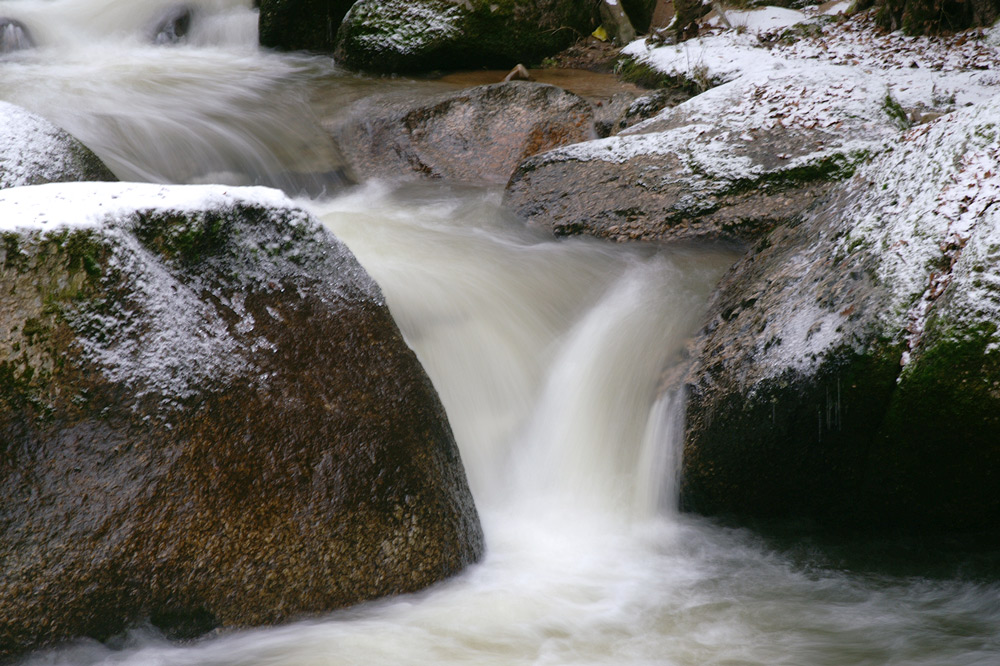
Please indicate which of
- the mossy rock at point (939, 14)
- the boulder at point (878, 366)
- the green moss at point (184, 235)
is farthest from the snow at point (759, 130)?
the mossy rock at point (939, 14)

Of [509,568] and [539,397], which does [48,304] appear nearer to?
[509,568]

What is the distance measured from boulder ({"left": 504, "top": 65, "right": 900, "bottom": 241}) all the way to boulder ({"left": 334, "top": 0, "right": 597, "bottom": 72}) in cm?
441

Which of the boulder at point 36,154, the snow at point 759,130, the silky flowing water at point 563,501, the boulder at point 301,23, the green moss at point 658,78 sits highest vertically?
the boulder at point 301,23

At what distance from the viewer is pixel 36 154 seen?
4.92 m

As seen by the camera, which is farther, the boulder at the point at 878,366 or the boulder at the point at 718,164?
the boulder at the point at 718,164

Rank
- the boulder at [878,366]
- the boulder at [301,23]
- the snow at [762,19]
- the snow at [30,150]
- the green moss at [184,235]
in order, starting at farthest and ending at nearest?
the boulder at [301,23]
the snow at [762,19]
the snow at [30,150]
the boulder at [878,366]
the green moss at [184,235]

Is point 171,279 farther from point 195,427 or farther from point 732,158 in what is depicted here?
point 732,158

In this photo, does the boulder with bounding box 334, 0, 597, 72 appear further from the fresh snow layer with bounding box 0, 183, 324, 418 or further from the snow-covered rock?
the fresh snow layer with bounding box 0, 183, 324, 418

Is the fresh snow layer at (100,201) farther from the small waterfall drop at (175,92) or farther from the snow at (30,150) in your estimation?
the small waterfall drop at (175,92)

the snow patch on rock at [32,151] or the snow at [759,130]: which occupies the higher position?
the snow at [759,130]

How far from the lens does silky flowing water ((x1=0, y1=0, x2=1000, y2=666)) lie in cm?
313

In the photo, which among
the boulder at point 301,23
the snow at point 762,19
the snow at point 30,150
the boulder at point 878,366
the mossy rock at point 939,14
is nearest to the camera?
the boulder at point 878,366

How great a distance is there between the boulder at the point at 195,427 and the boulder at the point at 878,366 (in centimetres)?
141

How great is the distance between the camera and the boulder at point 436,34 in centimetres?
1038
